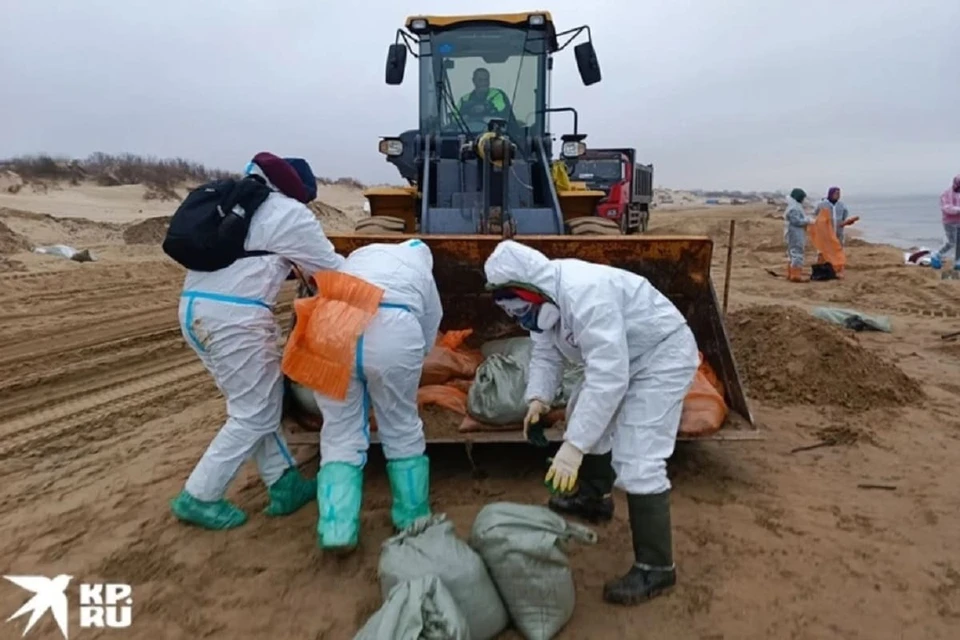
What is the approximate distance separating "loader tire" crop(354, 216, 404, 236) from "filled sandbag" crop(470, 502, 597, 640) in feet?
12.2

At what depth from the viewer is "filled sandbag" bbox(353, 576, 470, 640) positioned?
7.54 feet

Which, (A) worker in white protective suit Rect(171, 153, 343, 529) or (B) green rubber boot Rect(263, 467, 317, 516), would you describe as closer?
(A) worker in white protective suit Rect(171, 153, 343, 529)

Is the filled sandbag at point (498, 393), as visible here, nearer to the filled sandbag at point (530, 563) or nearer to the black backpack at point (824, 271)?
the filled sandbag at point (530, 563)

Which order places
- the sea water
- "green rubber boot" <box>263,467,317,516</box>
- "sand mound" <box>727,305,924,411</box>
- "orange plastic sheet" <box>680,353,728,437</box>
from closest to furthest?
"green rubber boot" <box>263,467,317,516</box>, "orange plastic sheet" <box>680,353,728,437</box>, "sand mound" <box>727,305,924,411</box>, the sea water

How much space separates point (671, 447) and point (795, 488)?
1422mm

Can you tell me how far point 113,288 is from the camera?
1003 centimetres

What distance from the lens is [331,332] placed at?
122 inches

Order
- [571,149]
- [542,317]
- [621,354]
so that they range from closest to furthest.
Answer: [621,354], [542,317], [571,149]

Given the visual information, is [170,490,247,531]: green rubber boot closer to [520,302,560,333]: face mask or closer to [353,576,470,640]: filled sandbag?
[353,576,470,640]: filled sandbag

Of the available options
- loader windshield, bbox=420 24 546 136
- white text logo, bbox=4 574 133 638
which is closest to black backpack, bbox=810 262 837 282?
loader windshield, bbox=420 24 546 136

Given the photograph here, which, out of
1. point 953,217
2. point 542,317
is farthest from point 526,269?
point 953,217

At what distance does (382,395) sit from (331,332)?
1.21 feet

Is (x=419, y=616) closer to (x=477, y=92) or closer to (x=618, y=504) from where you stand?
(x=618, y=504)

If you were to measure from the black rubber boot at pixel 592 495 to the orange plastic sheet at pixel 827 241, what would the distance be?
9814mm
